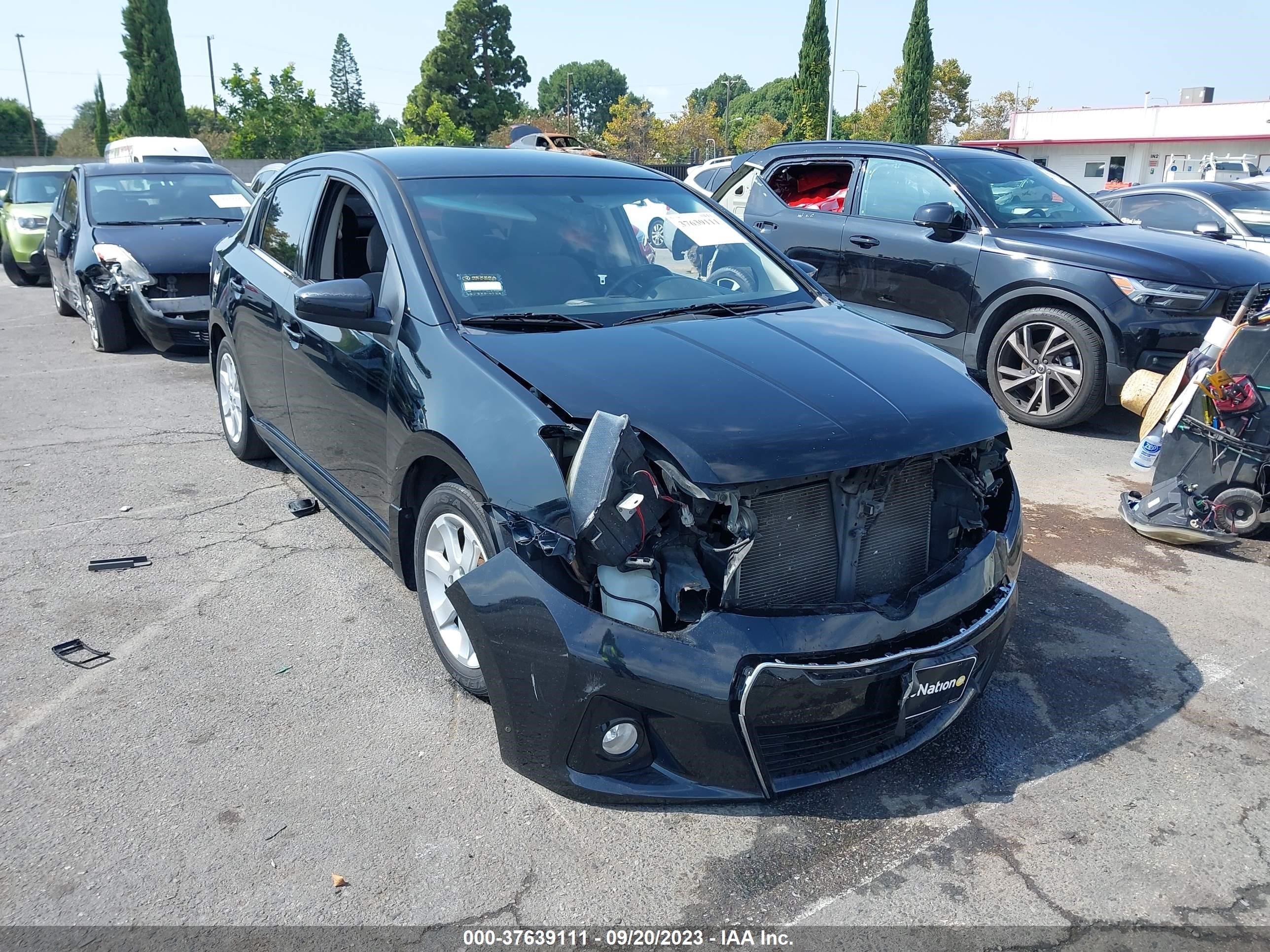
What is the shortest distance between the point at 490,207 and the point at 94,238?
691 cm

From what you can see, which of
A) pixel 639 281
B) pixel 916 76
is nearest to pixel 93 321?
pixel 639 281

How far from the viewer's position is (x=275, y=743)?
3.07m

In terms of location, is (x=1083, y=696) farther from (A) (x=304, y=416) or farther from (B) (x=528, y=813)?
(A) (x=304, y=416)

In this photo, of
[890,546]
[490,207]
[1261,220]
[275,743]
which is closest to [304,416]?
[490,207]

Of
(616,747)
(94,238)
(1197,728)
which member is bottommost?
(1197,728)

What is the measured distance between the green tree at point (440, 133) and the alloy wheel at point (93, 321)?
41.2 meters

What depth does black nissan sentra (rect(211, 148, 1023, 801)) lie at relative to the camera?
98.8 inches

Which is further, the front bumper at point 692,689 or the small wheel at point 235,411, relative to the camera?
the small wheel at point 235,411

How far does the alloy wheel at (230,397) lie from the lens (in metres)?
5.54

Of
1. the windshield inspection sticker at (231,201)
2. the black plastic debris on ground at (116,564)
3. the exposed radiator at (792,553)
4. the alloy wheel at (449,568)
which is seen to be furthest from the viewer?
the windshield inspection sticker at (231,201)

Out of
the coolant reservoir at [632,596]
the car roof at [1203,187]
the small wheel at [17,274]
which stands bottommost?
the small wheel at [17,274]

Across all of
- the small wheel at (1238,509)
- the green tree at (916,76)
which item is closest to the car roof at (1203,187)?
the small wheel at (1238,509)

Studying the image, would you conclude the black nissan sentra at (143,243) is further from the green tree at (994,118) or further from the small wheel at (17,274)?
the green tree at (994,118)

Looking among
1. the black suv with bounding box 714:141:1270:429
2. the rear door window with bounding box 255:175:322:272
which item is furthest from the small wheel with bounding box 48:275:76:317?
the black suv with bounding box 714:141:1270:429
